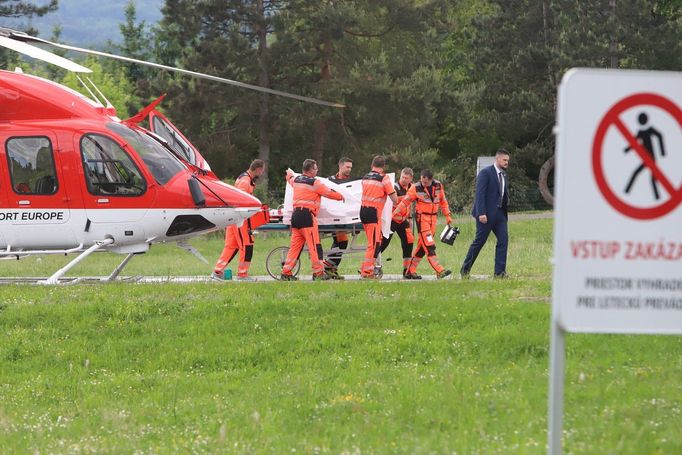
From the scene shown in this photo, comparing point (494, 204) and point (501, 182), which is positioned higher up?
point (501, 182)

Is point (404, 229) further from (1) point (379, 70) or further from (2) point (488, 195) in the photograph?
(1) point (379, 70)

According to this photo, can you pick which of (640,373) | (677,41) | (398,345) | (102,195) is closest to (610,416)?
(640,373)

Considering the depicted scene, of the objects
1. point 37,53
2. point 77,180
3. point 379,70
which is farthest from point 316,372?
point 379,70

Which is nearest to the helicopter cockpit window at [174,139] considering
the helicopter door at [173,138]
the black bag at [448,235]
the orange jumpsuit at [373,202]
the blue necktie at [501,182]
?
the helicopter door at [173,138]

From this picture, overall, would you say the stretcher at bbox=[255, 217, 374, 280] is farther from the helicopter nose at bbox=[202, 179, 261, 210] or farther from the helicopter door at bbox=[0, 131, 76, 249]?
the helicopter door at bbox=[0, 131, 76, 249]

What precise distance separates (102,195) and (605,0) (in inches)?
1378

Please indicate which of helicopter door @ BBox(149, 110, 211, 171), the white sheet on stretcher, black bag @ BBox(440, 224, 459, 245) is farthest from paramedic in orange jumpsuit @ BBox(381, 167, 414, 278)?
helicopter door @ BBox(149, 110, 211, 171)

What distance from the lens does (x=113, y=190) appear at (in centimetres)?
1555

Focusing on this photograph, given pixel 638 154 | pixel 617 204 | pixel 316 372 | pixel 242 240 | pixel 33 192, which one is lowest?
pixel 316 372

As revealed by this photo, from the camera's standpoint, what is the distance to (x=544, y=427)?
24.3 feet

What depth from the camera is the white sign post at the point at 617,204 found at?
16.3 feet

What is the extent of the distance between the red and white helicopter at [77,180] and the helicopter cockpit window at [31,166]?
0.01 metres

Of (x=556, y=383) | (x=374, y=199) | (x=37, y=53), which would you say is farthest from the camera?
(x=374, y=199)

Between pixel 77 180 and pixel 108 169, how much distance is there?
1.59 ft
